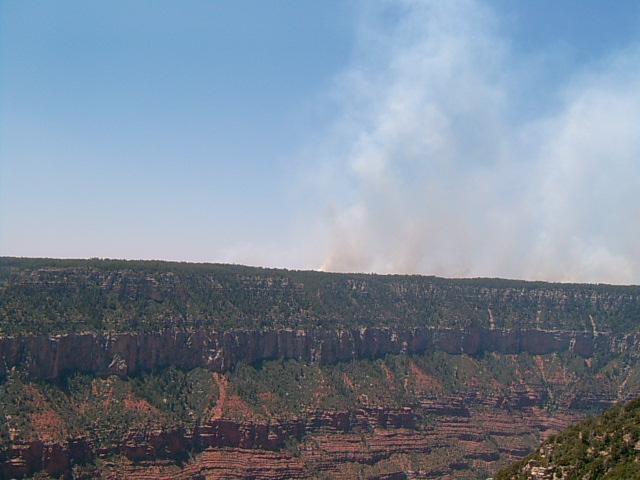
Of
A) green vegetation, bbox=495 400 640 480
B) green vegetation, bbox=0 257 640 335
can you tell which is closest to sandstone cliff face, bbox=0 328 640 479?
green vegetation, bbox=0 257 640 335

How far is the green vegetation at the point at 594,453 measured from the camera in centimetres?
4991

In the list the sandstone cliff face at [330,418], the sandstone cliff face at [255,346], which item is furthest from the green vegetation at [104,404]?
the sandstone cliff face at [255,346]

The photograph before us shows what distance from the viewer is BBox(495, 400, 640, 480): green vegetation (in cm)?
4991

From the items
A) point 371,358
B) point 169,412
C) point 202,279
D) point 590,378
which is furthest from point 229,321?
point 590,378

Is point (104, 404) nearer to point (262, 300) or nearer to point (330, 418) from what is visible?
point (330, 418)

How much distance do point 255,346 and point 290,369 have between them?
8417 mm

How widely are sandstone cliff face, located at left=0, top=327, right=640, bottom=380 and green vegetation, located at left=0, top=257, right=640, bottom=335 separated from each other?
77.7 inches

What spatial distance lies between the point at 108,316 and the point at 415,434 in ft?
203

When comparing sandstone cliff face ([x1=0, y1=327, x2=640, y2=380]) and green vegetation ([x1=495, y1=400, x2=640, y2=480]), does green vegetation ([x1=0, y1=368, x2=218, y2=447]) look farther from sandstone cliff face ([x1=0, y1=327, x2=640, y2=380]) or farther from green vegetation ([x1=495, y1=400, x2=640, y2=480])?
green vegetation ([x1=495, y1=400, x2=640, y2=480])

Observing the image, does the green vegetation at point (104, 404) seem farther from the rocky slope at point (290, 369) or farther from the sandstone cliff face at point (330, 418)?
the sandstone cliff face at point (330, 418)

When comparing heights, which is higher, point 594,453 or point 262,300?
point 262,300

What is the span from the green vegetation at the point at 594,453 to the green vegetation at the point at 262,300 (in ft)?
286

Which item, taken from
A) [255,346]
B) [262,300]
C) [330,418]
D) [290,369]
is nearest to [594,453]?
[330,418]

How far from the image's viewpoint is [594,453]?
53.0 metres
